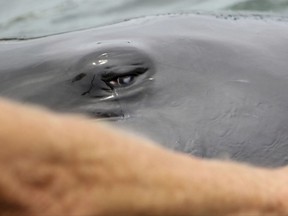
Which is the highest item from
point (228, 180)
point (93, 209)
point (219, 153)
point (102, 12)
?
point (93, 209)

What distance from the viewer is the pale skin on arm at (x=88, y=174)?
3.88 ft

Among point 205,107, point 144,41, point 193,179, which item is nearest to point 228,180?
point 193,179

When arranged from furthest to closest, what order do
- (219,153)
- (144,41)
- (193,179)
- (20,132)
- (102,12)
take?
(102,12), (144,41), (219,153), (193,179), (20,132)

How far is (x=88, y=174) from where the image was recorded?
4.08ft

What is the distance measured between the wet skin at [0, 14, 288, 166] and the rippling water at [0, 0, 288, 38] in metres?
2.23

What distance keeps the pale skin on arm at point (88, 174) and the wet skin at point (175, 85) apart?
1203mm

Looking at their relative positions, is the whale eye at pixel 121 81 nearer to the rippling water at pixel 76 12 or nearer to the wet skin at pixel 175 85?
the wet skin at pixel 175 85

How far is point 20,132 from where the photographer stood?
118 centimetres

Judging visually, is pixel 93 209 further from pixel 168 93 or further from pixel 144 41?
pixel 144 41

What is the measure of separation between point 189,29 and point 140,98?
2.19ft

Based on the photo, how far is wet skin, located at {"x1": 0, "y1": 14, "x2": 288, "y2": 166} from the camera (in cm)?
265

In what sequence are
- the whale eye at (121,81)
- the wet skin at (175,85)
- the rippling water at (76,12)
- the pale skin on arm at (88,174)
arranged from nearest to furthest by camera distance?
the pale skin on arm at (88,174) < the wet skin at (175,85) < the whale eye at (121,81) < the rippling water at (76,12)

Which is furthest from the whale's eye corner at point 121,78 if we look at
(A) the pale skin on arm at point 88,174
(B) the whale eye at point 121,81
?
(A) the pale skin on arm at point 88,174

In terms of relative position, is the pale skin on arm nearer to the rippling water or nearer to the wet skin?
→ the wet skin
